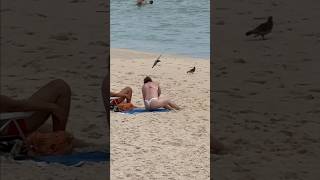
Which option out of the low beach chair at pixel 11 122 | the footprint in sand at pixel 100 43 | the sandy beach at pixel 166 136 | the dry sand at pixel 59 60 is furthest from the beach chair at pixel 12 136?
the footprint in sand at pixel 100 43

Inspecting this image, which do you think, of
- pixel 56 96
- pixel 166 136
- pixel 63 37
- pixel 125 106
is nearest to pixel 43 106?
pixel 56 96

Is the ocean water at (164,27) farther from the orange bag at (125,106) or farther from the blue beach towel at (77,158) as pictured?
the blue beach towel at (77,158)

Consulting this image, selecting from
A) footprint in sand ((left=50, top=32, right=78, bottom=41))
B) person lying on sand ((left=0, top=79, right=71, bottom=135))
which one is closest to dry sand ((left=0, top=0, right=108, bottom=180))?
footprint in sand ((left=50, top=32, right=78, bottom=41))

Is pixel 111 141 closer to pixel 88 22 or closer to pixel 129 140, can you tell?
pixel 129 140

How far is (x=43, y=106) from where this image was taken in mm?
5582

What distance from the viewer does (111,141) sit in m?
6.25
